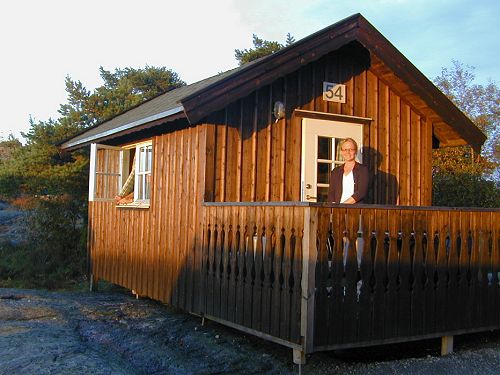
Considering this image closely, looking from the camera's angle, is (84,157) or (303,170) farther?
(84,157)

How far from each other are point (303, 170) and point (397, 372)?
3555mm

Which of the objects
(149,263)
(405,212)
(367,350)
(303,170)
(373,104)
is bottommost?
(367,350)

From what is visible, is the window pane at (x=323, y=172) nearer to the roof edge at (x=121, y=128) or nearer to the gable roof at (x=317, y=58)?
the gable roof at (x=317, y=58)

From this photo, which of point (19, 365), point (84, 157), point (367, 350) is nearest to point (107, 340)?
point (19, 365)

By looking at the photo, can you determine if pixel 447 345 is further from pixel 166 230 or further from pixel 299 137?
pixel 166 230

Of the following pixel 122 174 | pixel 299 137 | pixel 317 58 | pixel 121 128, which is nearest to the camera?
pixel 317 58

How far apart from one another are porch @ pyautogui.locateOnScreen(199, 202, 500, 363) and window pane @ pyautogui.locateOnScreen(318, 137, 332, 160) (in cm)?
224

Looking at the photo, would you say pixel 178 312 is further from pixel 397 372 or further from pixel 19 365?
pixel 397 372

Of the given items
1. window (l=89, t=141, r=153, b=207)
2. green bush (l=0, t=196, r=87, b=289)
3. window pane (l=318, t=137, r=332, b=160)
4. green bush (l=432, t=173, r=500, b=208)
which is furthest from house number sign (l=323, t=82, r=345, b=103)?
green bush (l=0, t=196, r=87, b=289)

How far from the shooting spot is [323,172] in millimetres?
8508

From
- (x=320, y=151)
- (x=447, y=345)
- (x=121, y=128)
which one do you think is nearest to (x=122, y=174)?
(x=121, y=128)

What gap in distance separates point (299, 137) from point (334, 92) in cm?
102

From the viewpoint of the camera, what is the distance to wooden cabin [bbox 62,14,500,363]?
5609 mm

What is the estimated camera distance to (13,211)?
21312mm
